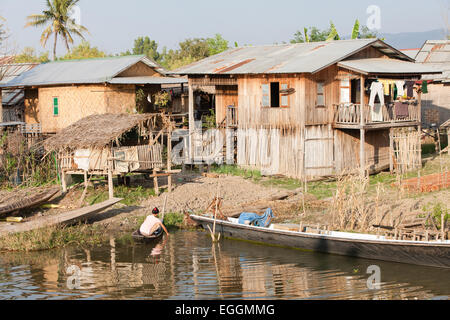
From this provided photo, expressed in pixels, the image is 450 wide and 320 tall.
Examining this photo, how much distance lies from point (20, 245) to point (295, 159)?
11.7 metres

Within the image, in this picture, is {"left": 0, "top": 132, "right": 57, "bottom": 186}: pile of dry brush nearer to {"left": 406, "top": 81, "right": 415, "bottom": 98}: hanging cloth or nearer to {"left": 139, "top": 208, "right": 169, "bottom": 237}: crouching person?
{"left": 139, "top": 208, "right": 169, "bottom": 237}: crouching person

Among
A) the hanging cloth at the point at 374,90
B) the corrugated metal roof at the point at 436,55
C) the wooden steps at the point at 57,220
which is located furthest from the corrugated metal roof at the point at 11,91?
the corrugated metal roof at the point at 436,55

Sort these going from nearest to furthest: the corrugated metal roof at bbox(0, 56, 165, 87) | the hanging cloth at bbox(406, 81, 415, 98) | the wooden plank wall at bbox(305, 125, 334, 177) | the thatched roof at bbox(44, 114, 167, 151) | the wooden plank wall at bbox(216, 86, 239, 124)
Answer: the thatched roof at bbox(44, 114, 167, 151)
the wooden plank wall at bbox(305, 125, 334, 177)
the hanging cloth at bbox(406, 81, 415, 98)
the wooden plank wall at bbox(216, 86, 239, 124)
the corrugated metal roof at bbox(0, 56, 165, 87)

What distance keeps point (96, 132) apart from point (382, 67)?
479 inches

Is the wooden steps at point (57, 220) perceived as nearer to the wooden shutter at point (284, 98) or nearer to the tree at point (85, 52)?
the wooden shutter at point (284, 98)

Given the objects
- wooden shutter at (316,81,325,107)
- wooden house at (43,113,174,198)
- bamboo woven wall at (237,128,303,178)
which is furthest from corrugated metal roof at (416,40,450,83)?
wooden house at (43,113,174,198)

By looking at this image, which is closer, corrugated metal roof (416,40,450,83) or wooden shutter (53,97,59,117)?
wooden shutter (53,97,59,117)

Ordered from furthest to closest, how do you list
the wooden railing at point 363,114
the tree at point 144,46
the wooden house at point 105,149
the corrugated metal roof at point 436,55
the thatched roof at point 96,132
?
the tree at point 144,46 < the corrugated metal roof at point 436,55 < the wooden railing at point 363,114 < the wooden house at point 105,149 < the thatched roof at point 96,132

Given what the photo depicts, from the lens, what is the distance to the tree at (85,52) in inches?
2072

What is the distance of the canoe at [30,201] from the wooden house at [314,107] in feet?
29.1

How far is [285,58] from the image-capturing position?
2705 cm

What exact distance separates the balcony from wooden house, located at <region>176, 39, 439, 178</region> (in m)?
0.04

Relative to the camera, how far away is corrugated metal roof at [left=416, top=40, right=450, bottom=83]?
33697 millimetres
